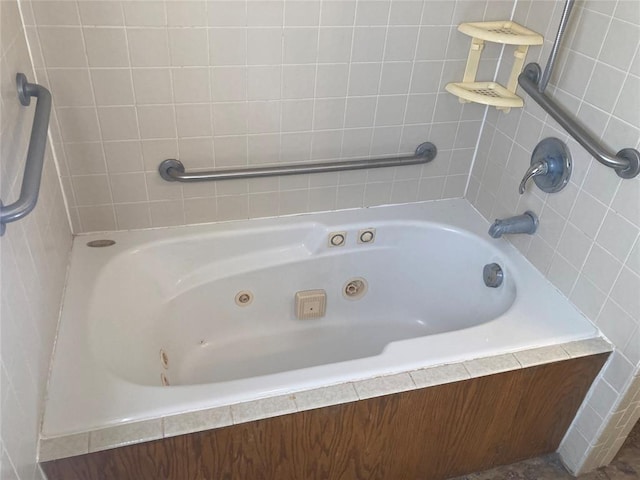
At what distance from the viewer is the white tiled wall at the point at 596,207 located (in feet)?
4.37

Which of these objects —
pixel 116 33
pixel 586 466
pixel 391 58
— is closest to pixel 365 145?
pixel 391 58

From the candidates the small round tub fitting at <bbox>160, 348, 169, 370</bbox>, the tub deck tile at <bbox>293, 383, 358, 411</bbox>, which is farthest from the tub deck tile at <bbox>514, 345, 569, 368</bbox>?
the small round tub fitting at <bbox>160, 348, 169, 370</bbox>

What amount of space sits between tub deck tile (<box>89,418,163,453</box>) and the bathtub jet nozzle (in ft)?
3.67

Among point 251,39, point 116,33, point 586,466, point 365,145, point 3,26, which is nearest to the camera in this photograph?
point 3,26

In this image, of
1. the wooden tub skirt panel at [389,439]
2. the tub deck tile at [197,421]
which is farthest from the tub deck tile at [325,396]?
the tub deck tile at [197,421]

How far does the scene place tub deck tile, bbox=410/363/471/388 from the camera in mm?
1307

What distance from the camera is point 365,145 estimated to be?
1.80m

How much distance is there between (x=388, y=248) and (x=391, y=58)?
64cm

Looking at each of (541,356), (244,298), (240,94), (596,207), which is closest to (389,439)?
(541,356)

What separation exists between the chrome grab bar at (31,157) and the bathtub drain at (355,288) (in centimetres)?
110

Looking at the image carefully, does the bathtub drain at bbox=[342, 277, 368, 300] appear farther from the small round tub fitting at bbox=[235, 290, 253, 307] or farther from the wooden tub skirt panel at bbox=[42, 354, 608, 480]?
the wooden tub skirt panel at bbox=[42, 354, 608, 480]

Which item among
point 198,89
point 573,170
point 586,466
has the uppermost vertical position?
point 198,89

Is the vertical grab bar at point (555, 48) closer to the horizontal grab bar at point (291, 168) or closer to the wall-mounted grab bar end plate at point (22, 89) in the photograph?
the horizontal grab bar at point (291, 168)

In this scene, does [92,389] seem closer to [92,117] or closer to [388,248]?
[92,117]
